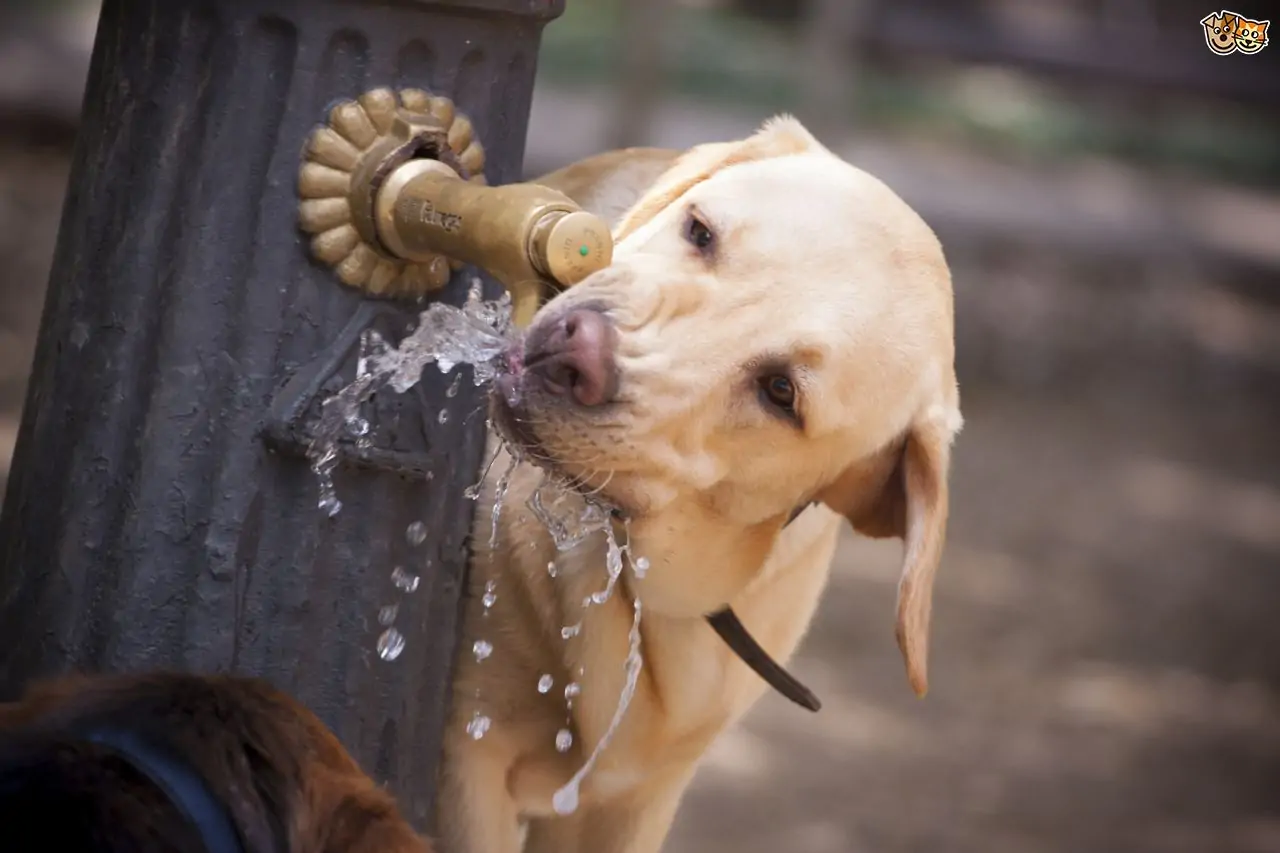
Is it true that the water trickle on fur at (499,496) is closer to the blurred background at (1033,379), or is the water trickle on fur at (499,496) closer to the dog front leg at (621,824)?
the dog front leg at (621,824)

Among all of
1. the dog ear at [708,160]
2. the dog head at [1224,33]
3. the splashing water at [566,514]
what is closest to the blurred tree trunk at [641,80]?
the dog head at [1224,33]

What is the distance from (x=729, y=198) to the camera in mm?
2246

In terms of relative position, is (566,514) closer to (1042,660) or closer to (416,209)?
(416,209)

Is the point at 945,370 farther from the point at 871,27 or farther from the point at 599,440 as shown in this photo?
the point at 871,27

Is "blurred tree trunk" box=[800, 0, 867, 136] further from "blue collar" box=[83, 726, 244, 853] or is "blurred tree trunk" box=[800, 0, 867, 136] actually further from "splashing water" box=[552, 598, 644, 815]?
"blue collar" box=[83, 726, 244, 853]

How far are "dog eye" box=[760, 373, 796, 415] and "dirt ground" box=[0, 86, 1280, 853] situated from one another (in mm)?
2553

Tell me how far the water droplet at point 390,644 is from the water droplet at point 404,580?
0.05 meters

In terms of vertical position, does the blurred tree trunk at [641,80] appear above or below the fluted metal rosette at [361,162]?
above

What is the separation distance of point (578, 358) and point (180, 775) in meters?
0.77

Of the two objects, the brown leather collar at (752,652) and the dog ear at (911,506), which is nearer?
the dog ear at (911,506)

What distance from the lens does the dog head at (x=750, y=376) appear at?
2.01 metres

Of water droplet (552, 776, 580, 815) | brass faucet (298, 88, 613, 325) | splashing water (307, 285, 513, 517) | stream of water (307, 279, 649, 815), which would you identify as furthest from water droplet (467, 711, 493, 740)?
brass faucet (298, 88, 613, 325)

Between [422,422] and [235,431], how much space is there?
206mm

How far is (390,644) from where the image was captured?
1.92 m
